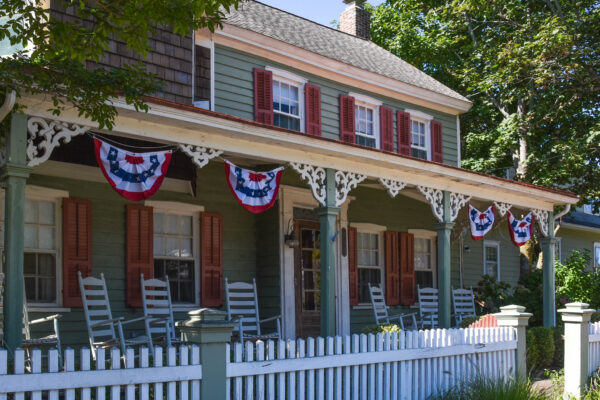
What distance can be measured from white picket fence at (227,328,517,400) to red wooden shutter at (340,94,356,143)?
6495mm

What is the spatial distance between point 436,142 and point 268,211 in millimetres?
5941

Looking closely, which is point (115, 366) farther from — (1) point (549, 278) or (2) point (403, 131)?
(2) point (403, 131)

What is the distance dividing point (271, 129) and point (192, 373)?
13.6 feet

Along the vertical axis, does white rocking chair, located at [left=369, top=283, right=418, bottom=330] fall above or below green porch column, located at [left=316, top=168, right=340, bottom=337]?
below

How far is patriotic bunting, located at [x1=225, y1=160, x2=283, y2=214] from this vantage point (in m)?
8.53

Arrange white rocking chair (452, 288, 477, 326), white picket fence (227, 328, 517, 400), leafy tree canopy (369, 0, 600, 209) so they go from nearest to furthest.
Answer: white picket fence (227, 328, 517, 400) < white rocking chair (452, 288, 477, 326) < leafy tree canopy (369, 0, 600, 209)

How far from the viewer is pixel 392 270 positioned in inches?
540

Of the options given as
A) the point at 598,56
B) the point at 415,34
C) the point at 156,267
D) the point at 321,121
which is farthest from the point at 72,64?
the point at 415,34

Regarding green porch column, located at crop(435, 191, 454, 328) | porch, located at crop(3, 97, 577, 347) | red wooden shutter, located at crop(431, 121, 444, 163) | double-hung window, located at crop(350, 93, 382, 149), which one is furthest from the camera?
red wooden shutter, located at crop(431, 121, 444, 163)

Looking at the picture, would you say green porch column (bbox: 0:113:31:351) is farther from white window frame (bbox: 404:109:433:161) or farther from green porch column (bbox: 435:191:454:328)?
white window frame (bbox: 404:109:433:161)

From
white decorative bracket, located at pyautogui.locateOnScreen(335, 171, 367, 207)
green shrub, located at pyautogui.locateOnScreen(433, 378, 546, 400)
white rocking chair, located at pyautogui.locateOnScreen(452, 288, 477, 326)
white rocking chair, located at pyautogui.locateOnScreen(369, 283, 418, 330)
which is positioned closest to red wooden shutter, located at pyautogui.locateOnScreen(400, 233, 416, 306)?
white rocking chair, located at pyautogui.locateOnScreen(369, 283, 418, 330)

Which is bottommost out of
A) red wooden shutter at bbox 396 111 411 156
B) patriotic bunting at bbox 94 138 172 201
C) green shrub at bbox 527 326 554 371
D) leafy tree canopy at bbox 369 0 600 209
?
green shrub at bbox 527 326 554 371

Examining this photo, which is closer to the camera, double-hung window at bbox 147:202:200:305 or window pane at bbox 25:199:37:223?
window pane at bbox 25:199:37:223

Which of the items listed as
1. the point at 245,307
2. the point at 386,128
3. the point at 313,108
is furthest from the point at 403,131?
the point at 245,307
